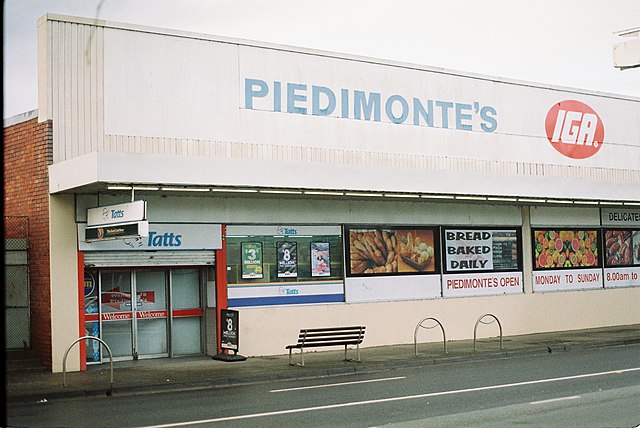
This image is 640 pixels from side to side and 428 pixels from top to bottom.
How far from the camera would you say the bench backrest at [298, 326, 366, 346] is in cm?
2031

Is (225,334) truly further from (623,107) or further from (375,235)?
(623,107)

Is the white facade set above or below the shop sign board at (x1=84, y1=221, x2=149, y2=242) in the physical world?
above

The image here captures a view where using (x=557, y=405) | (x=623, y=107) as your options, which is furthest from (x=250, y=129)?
(x=623, y=107)

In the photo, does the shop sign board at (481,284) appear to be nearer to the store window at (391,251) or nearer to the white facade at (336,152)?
the white facade at (336,152)

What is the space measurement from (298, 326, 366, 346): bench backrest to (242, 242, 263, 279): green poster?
84.5 inches

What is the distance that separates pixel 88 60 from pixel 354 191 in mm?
6728

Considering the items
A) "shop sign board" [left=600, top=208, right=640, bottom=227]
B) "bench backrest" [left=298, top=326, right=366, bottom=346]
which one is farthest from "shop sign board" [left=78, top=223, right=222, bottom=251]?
"shop sign board" [left=600, top=208, right=640, bottom=227]

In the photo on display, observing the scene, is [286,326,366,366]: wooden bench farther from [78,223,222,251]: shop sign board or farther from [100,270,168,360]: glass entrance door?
[100,270,168,360]: glass entrance door

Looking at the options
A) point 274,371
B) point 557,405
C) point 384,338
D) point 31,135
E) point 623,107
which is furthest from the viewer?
point 623,107

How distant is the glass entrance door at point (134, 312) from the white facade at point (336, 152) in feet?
5.06

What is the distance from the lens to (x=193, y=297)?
22.5m

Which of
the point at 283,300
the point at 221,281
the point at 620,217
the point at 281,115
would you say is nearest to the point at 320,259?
the point at 283,300

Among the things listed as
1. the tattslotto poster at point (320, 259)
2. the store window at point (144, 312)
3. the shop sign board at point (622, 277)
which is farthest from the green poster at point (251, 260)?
the shop sign board at point (622, 277)

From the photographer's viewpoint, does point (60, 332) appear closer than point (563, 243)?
Yes
